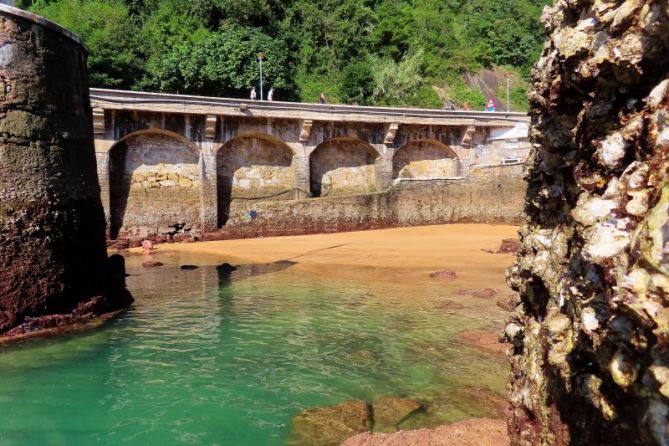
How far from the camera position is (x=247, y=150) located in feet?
68.0

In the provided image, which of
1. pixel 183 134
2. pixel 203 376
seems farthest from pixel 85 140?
pixel 183 134

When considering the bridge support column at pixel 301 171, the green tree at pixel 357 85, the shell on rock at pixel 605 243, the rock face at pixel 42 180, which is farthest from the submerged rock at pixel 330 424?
the green tree at pixel 357 85

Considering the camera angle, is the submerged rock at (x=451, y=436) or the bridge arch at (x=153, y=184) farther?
the bridge arch at (x=153, y=184)

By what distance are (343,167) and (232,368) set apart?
17352 millimetres

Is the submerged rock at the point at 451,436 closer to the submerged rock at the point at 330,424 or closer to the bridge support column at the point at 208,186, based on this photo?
the submerged rock at the point at 330,424

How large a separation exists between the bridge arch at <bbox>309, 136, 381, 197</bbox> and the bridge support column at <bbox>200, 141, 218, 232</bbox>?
4.16 metres

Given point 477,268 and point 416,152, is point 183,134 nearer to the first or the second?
point 416,152

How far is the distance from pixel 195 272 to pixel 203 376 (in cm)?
726

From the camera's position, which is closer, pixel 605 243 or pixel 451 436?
pixel 605 243

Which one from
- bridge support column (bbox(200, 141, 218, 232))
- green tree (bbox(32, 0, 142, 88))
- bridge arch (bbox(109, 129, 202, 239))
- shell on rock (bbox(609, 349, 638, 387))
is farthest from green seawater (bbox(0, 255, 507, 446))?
green tree (bbox(32, 0, 142, 88))

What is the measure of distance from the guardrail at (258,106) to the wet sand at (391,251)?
5001mm

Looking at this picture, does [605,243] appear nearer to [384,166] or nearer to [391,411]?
[391,411]

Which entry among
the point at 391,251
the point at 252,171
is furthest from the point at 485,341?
the point at 252,171

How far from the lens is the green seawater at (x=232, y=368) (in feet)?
14.3
